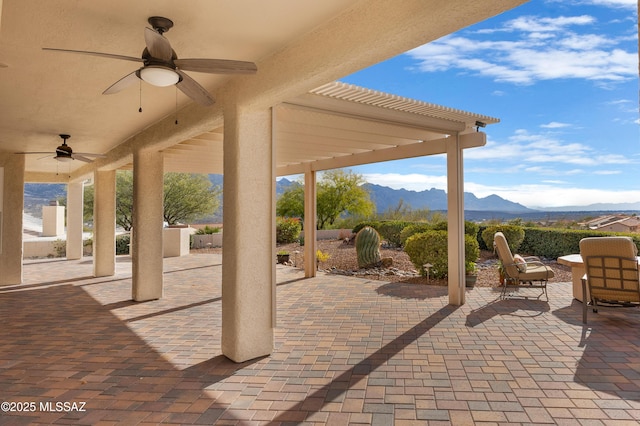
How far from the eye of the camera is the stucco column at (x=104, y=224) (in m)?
9.97

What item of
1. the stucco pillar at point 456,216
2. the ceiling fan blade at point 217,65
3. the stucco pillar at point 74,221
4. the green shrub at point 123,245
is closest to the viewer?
the ceiling fan blade at point 217,65

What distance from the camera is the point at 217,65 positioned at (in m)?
2.85

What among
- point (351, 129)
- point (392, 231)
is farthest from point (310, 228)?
point (392, 231)

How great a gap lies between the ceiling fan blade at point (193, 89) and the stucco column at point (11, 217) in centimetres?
817

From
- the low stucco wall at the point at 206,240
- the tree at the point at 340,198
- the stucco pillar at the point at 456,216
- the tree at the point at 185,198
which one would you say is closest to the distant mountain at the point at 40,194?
the tree at the point at 185,198

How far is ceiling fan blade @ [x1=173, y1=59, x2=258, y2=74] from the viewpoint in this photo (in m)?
2.82

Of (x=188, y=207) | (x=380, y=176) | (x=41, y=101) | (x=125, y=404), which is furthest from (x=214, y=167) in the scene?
(x=380, y=176)

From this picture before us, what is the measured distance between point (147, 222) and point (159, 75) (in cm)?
492

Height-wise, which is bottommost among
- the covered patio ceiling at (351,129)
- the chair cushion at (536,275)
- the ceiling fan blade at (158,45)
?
the chair cushion at (536,275)

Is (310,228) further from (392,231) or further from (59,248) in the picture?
(59,248)

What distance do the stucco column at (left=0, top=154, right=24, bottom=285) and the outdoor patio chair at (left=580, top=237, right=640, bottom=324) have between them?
37.0ft

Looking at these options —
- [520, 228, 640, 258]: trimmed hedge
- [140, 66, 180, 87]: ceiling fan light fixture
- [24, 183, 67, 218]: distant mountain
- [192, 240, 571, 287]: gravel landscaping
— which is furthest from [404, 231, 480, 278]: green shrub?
[24, 183, 67, 218]: distant mountain

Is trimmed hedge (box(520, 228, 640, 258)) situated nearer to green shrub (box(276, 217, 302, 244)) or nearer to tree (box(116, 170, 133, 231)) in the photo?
green shrub (box(276, 217, 302, 244))

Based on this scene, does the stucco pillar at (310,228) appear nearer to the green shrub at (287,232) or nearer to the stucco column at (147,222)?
the stucco column at (147,222)
